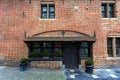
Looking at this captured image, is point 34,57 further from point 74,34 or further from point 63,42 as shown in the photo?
point 74,34

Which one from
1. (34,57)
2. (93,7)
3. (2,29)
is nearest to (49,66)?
(34,57)

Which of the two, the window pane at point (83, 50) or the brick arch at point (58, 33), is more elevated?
the brick arch at point (58, 33)

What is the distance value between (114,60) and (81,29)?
410cm

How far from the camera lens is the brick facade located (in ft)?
54.4

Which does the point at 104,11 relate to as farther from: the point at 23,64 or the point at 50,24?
the point at 23,64

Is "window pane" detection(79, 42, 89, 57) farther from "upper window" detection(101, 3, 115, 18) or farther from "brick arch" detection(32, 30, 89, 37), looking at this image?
"upper window" detection(101, 3, 115, 18)

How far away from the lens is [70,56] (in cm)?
1683

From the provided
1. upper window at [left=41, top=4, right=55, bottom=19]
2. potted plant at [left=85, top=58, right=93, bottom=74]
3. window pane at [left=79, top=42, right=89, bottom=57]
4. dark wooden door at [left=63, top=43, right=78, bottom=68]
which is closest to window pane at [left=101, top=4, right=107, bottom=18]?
window pane at [left=79, top=42, right=89, bottom=57]

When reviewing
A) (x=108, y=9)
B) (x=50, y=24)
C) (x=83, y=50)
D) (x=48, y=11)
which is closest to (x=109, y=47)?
(x=83, y=50)

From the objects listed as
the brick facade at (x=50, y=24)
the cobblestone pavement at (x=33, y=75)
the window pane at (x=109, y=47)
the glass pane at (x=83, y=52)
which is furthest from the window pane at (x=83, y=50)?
the cobblestone pavement at (x=33, y=75)

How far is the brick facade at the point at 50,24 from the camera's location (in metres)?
16.6

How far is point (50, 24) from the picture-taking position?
54.9ft

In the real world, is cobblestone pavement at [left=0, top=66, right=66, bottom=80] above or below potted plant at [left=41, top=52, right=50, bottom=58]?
below

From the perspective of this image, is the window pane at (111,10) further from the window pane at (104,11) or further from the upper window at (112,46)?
the upper window at (112,46)
